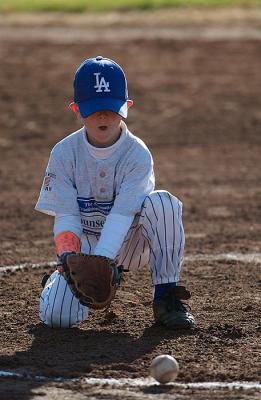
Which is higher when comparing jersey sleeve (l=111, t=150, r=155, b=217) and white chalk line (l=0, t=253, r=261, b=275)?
jersey sleeve (l=111, t=150, r=155, b=217)

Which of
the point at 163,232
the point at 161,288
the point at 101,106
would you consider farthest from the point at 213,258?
the point at 101,106

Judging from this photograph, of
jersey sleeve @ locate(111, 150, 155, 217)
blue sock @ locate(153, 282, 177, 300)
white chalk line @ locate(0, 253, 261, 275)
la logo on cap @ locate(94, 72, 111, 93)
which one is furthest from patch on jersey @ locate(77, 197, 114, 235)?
white chalk line @ locate(0, 253, 261, 275)

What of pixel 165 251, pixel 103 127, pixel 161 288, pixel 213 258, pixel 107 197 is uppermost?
pixel 103 127

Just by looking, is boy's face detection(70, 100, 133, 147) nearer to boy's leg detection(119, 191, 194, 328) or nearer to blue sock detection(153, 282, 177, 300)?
boy's leg detection(119, 191, 194, 328)

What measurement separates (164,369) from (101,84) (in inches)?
65.5

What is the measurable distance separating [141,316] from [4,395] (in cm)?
163

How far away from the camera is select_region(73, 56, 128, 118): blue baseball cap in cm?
595

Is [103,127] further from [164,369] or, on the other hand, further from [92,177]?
[164,369]

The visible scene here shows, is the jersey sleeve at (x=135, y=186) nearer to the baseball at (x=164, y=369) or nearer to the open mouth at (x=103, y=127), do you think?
the open mouth at (x=103, y=127)

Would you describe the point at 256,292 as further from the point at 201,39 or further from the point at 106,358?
the point at 201,39

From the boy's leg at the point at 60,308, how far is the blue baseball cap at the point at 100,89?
0.99 m

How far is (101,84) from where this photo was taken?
5.97m

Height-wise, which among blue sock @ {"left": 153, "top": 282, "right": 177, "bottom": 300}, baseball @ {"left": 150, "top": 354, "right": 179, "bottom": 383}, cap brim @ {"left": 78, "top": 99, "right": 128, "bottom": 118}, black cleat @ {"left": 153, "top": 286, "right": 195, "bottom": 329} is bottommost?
baseball @ {"left": 150, "top": 354, "right": 179, "bottom": 383}

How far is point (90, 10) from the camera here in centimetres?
2539
